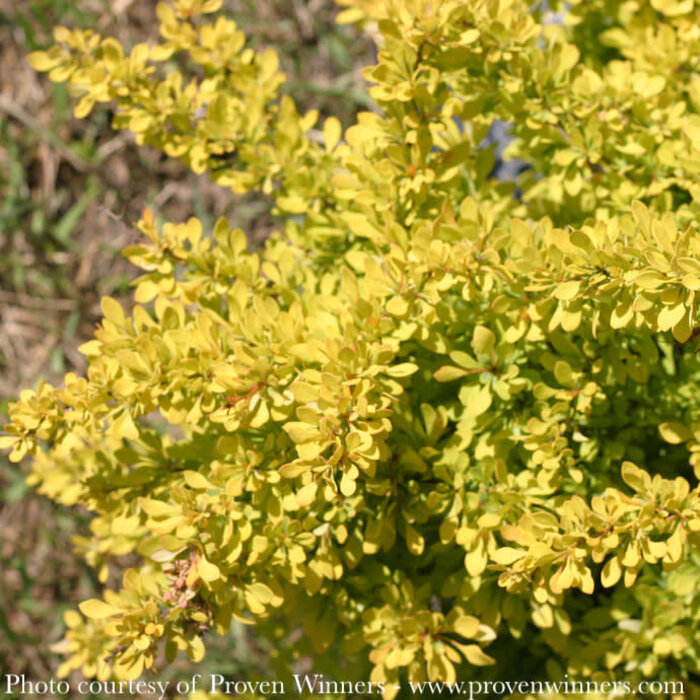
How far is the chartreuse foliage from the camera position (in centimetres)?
128

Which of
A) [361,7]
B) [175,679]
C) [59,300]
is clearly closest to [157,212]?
[59,300]

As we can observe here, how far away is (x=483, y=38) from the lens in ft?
4.95

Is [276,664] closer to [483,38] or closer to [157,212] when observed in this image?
[483,38]

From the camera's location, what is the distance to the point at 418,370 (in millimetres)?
1649

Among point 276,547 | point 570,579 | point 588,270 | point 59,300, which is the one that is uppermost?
point 588,270

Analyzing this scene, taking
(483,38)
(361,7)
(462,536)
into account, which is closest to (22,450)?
(462,536)

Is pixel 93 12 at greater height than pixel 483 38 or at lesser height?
lesser

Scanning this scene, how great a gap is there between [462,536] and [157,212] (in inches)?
98.0

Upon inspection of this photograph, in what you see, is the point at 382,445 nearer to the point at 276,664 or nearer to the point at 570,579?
the point at 570,579

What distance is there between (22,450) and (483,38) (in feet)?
3.81

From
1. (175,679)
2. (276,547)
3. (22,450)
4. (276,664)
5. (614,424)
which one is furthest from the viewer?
(175,679)

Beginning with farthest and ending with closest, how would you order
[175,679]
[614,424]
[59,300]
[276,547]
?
[59,300] → [175,679] → [614,424] → [276,547]

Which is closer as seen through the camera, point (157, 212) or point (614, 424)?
point (614, 424)

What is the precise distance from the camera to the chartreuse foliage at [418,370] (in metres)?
1.28
